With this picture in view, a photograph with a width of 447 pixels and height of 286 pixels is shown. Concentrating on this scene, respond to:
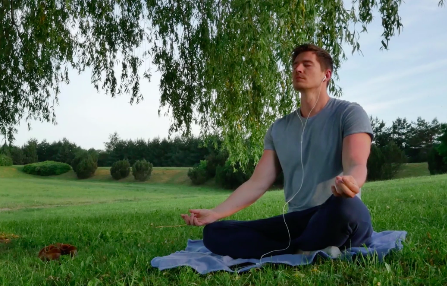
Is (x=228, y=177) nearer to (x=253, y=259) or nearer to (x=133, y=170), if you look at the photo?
(x=133, y=170)

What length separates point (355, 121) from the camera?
9.12ft

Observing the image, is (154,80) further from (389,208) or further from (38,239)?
(389,208)

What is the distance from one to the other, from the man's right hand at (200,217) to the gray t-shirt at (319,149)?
0.52 meters

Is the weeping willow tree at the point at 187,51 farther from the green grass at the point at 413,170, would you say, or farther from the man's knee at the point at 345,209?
the green grass at the point at 413,170

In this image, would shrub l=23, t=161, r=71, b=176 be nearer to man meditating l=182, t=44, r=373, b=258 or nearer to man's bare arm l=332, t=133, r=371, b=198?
man meditating l=182, t=44, r=373, b=258

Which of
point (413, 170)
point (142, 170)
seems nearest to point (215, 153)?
point (142, 170)

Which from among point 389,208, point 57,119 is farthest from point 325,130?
point 57,119

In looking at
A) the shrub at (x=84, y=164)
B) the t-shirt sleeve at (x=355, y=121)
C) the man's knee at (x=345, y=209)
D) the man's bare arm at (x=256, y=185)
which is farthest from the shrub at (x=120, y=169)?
the man's knee at (x=345, y=209)

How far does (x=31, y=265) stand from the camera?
3488 millimetres

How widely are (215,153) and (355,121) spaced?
96.4 ft

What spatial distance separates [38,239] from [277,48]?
10.7 ft

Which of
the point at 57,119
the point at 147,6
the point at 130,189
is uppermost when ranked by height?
the point at 147,6

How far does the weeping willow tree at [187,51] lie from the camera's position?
4867 mm

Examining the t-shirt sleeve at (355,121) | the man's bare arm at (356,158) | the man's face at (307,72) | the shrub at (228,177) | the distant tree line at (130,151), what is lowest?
the shrub at (228,177)
